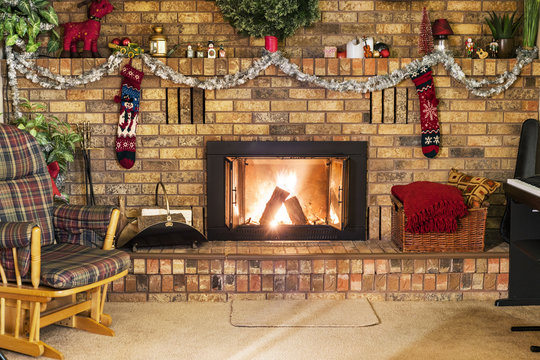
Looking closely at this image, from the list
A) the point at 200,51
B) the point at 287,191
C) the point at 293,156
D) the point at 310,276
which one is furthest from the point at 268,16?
the point at 310,276

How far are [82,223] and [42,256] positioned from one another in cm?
28

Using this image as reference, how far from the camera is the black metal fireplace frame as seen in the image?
399cm

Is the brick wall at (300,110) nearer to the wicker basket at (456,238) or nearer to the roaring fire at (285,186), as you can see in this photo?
the roaring fire at (285,186)

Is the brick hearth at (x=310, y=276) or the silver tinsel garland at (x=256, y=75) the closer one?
the brick hearth at (x=310, y=276)

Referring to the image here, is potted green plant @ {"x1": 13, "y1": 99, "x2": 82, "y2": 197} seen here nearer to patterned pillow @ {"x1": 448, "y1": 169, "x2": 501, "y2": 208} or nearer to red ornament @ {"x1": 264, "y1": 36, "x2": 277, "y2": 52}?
red ornament @ {"x1": 264, "y1": 36, "x2": 277, "y2": 52}

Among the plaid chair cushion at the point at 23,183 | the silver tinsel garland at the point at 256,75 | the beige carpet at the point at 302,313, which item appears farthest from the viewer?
the silver tinsel garland at the point at 256,75

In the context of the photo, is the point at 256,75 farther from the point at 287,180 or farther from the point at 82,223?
the point at 82,223

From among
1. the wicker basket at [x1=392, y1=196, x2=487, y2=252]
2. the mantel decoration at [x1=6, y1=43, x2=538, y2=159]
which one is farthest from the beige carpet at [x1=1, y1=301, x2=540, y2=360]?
the mantel decoration at [x1=6, y1=43, x2=538, y2=159]

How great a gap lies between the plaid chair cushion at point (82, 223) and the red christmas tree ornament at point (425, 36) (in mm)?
Answer: 2206

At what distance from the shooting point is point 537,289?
130 inches

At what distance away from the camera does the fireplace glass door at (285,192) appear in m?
4.04

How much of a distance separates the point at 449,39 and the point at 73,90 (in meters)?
2.50

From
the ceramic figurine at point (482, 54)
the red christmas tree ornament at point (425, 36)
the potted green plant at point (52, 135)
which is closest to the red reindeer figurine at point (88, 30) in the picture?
the potted green plant at point (52, 135)

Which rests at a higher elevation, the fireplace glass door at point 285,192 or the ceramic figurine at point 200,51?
the ceramic figurine at point 200,51
